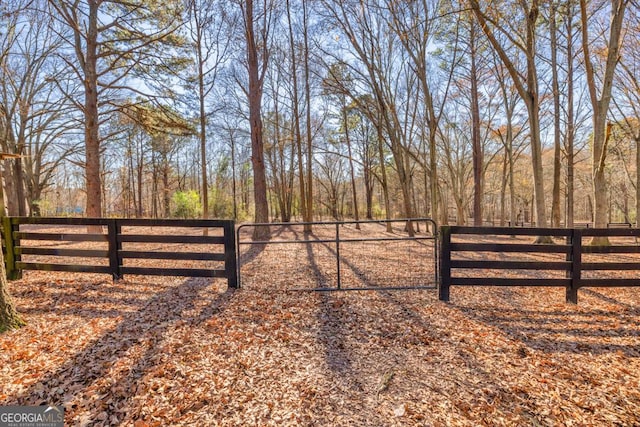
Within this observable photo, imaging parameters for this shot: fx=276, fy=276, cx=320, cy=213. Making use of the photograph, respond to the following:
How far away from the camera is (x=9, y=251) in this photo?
461 centimetres

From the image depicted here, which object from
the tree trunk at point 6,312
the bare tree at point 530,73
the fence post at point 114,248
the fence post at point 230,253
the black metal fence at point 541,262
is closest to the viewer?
the tree trunk at point 6,312

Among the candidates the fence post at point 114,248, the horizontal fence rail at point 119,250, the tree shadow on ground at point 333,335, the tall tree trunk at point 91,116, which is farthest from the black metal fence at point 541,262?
the tall tree trunk at point 91,116

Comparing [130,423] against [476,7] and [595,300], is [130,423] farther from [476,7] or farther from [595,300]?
[476,7]

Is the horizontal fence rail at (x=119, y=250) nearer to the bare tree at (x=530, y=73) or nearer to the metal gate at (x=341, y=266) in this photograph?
the metal gate at (x=341, y=266)

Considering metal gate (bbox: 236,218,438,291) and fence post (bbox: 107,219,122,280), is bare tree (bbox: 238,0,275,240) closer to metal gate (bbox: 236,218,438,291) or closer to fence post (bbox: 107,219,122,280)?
metal gate (bbox: 236,218,438,291)

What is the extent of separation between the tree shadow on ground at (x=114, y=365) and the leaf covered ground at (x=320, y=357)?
1 centimetres

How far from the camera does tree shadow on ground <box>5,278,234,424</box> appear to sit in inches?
80.2

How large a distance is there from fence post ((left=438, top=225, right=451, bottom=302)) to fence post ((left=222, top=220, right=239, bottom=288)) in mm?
3155

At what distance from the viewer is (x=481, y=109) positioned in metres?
15.3

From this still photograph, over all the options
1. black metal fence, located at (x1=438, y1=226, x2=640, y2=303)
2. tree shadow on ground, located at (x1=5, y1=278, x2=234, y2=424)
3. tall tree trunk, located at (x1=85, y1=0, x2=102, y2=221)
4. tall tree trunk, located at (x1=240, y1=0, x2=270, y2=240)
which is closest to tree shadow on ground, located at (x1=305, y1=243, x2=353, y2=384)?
tree shadow on ground, located at (x1=5, y1=278, x2=234, y2=424)

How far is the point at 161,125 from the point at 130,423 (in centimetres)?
955

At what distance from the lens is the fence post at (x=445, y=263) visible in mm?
4020

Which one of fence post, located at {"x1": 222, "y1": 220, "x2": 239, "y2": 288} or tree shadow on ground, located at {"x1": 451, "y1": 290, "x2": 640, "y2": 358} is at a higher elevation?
fence post, located at {"x1": 222, "y1": 220, "x2": 239, "y2": 288}

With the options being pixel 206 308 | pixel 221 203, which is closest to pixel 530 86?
pixel 206 308
